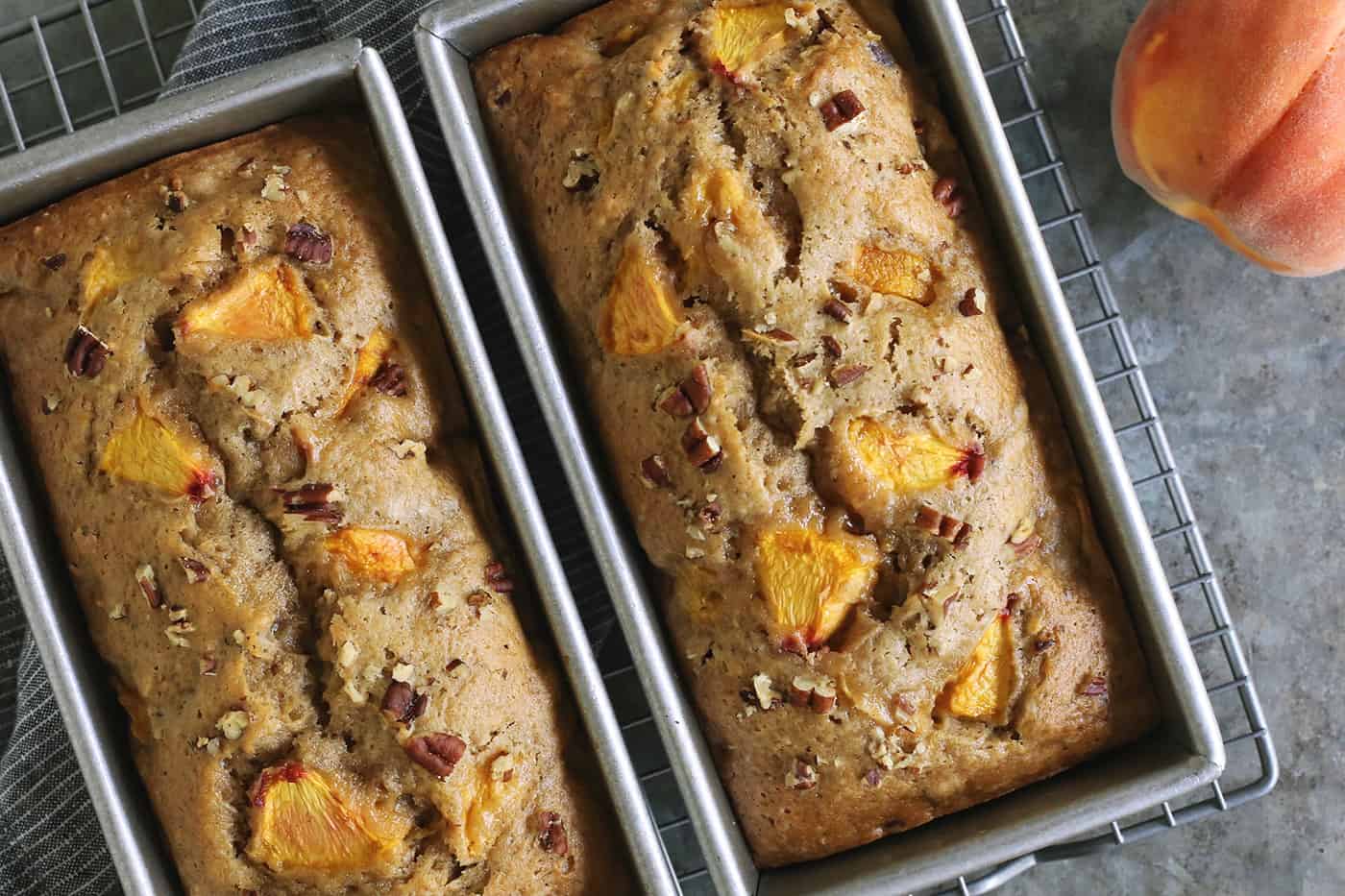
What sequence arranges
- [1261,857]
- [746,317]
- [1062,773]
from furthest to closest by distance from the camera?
[1261,857] < [1062,773] < [746,317]

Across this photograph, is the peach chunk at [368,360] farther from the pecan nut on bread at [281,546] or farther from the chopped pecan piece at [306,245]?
the chopped pecan piece at [306,245]

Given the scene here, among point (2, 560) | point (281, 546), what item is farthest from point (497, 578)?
point (2, 560)

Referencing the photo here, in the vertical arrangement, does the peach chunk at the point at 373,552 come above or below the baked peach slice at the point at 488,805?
above

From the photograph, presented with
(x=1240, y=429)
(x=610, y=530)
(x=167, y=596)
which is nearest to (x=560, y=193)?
(x=610, y=530)

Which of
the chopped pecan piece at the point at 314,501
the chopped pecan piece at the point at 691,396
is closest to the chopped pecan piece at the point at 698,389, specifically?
the chopped pecan piece at the point at 691,396

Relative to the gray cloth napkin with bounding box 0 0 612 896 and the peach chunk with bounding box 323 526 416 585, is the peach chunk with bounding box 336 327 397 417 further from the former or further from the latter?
the gray cloth napkin with bounding box 0 0 612 896

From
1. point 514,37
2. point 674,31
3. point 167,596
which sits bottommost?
point 167,596

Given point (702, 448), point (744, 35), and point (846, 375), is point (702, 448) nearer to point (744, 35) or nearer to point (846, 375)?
point (846, 375)

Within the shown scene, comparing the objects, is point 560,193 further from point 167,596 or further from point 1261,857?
point 1261,857
